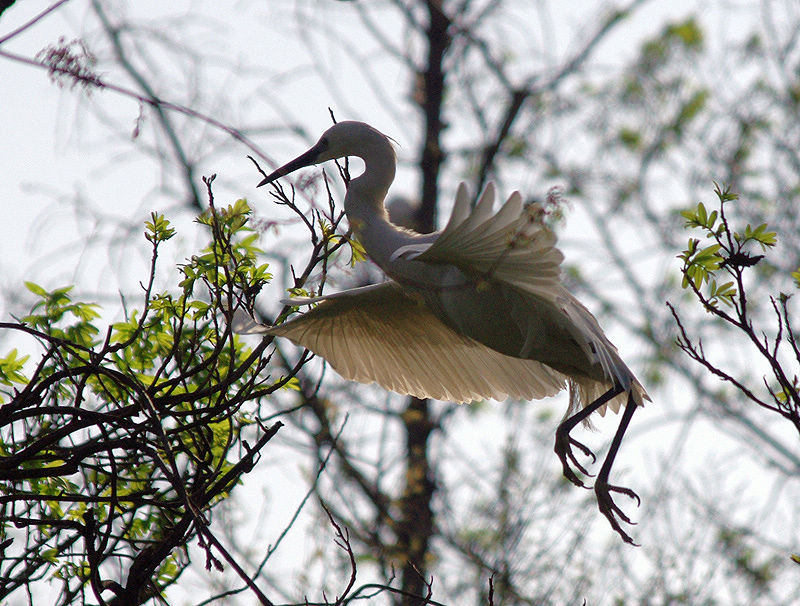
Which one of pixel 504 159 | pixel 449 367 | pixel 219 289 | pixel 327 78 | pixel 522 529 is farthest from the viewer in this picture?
pixel 504 159

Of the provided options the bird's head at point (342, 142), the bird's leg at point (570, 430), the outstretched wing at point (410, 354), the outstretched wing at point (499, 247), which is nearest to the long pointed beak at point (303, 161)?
the bird's head at point (342, 142)

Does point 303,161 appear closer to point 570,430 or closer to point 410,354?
point 410,354

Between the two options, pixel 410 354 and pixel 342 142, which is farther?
pixel 410 354

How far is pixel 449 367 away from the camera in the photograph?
473 centimetres

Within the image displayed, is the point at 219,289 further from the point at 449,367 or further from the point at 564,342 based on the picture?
the point at 449,367

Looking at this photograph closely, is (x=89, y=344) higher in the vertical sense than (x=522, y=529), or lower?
lower

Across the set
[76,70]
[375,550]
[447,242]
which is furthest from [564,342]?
[375,550]

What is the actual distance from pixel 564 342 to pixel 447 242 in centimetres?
110

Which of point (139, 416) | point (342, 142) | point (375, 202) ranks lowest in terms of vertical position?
point (139, 416)

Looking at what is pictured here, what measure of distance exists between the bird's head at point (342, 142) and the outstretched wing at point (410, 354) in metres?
0.66

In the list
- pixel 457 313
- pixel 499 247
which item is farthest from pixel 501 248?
pixel 457 313

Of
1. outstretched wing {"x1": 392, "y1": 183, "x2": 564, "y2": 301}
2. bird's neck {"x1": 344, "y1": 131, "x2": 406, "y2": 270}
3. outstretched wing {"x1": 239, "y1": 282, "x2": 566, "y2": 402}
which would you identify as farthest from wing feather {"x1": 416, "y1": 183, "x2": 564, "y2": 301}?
outstretched wing {"x1": 239, "y1": 282, "x2": 566, "y2": 402}

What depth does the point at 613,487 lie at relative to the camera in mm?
4086

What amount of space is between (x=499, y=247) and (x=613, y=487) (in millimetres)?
1449
